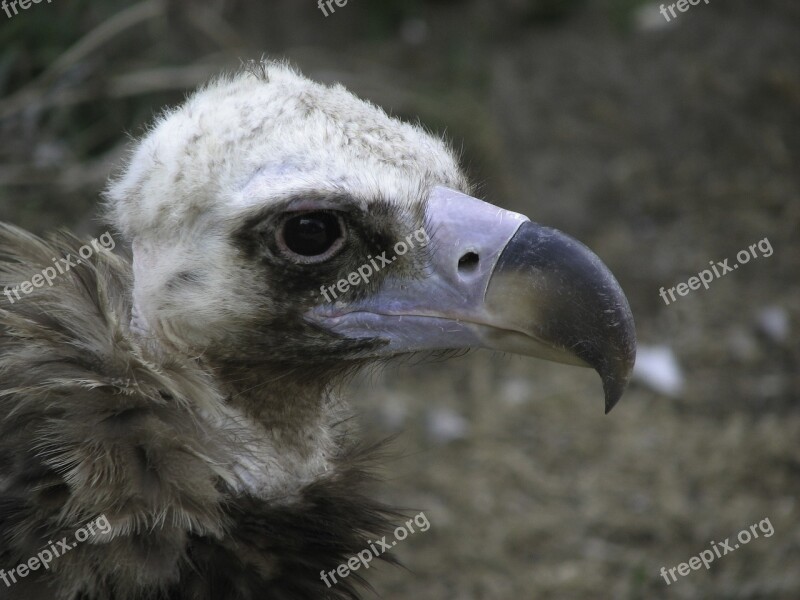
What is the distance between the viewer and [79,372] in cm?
Result: 194

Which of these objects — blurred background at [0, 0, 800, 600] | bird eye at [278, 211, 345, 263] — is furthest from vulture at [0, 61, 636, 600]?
blurred background at [0, 0, 800, 600]

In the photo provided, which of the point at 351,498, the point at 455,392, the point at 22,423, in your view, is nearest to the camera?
the point at 22,423

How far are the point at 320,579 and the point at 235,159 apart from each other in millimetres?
942

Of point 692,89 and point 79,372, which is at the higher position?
point 79,372

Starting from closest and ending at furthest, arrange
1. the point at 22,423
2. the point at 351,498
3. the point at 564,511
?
the point at 22,423 → the point at 351,498 → the point at 564,511

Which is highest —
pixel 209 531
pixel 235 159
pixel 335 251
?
pixel 235 159

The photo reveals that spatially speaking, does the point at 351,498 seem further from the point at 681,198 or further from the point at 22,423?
the point at 681,198

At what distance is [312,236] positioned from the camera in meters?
1.99

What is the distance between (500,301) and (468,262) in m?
0.12

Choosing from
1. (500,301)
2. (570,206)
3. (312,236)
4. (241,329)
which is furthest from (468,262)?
(570,206)

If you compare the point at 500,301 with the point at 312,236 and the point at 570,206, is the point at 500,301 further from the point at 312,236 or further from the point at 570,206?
the point at 570,206

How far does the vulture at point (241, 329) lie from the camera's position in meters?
1.87

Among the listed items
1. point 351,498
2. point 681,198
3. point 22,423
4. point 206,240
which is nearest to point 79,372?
point 22,423

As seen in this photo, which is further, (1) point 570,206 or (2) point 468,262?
(1) point 570,206
